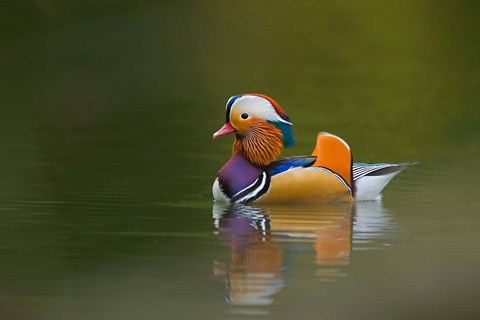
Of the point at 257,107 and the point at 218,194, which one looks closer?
the point at 218,194

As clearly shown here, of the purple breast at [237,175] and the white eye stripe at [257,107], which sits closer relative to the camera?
the purple breast at [237,175]

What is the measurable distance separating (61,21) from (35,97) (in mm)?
3432

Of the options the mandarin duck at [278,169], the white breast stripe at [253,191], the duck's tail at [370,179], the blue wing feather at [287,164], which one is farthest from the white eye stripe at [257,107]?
the duck's tail at [370,179]

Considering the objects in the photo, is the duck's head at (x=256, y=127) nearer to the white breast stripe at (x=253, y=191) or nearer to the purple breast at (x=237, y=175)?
the purple breast at (x=237, y=175)

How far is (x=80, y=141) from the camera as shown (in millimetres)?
11438

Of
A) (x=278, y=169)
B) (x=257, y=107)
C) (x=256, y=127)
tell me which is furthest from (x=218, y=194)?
(x=257, y=107)

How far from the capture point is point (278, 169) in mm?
8516

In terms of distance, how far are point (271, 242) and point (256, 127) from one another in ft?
5.80

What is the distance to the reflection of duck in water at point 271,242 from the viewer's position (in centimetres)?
586

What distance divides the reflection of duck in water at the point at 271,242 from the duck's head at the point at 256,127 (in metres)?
0.41

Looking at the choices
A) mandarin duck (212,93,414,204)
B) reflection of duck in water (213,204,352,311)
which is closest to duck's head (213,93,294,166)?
mandarin duck (212,93,414,204)

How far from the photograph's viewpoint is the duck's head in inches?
340

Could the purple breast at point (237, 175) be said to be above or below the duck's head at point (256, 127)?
below

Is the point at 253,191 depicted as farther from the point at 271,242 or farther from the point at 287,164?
the point at 271,242
